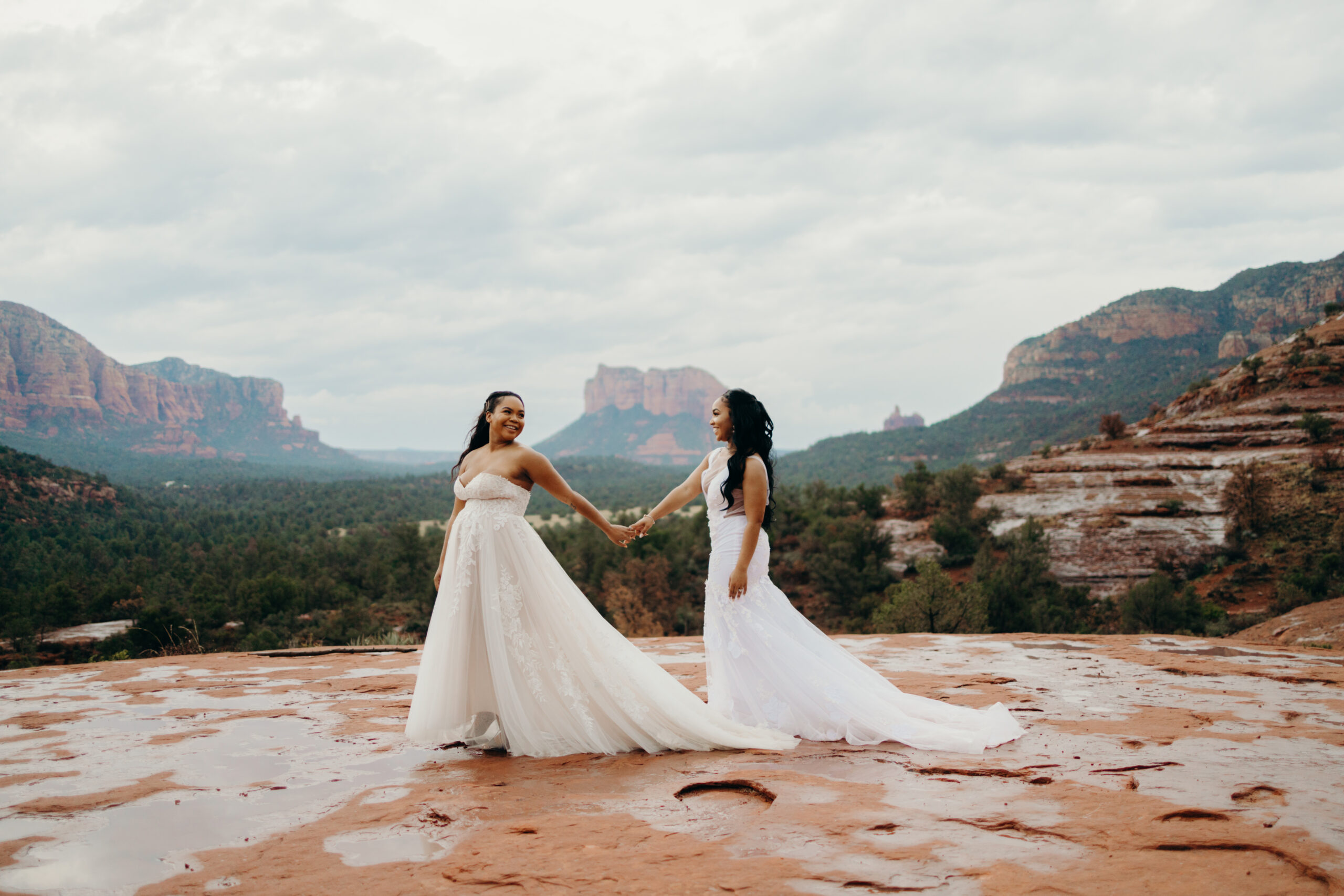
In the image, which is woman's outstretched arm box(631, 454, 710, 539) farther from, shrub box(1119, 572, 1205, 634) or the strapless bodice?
shrub box(1119, 572, 1205, 634)

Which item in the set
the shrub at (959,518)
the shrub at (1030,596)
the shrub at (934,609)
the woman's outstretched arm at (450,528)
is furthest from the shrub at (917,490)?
the woman's outstretched arm at (450,528)

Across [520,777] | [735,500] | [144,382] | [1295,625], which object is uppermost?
[144,382]

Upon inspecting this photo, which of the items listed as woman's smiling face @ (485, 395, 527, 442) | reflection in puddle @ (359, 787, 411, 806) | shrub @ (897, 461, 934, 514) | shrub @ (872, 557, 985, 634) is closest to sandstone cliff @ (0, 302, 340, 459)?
shrub @ (897, 461, 934, 514)

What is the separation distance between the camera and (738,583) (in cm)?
456

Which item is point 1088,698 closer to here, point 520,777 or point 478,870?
point 520,777

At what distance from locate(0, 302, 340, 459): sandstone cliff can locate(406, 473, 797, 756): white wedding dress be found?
141 metres

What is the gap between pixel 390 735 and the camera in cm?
469

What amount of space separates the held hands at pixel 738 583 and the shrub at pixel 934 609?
1477 cm

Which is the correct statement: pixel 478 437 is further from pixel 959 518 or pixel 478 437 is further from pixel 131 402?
pixel 131 402

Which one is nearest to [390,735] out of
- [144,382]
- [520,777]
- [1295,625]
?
[520,777]

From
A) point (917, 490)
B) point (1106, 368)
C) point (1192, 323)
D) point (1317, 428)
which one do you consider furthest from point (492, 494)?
point (1106, 368)

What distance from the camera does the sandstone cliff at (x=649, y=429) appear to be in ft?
581

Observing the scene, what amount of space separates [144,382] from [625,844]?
187m

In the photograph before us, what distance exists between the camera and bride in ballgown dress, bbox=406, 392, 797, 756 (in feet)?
13.6
